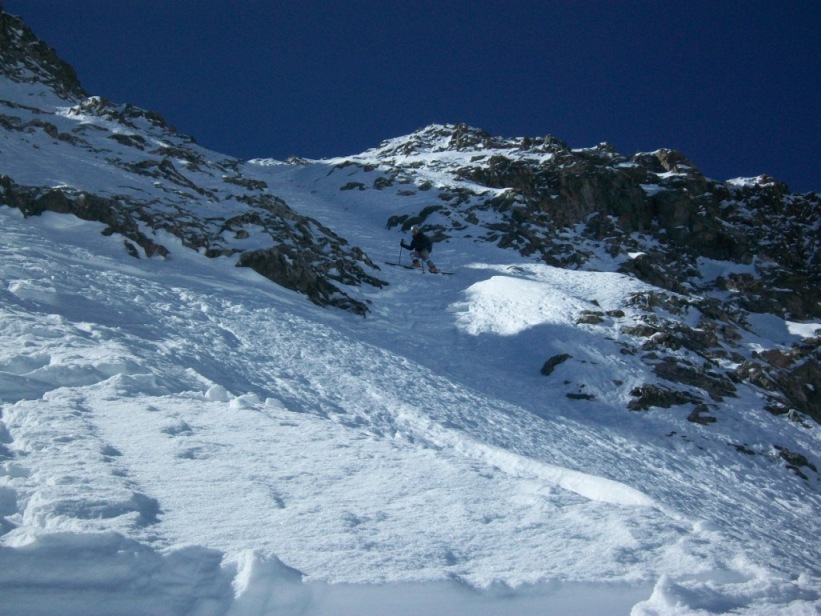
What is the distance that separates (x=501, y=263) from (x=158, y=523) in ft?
78.6

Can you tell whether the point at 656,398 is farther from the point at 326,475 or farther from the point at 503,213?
the point at 503,213

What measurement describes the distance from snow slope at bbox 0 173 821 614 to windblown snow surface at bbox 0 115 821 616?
2 centimetres

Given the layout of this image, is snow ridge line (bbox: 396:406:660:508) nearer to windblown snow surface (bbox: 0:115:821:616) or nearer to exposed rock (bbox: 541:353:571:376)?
windblown snow surface (bbox: 0:115:821:616)

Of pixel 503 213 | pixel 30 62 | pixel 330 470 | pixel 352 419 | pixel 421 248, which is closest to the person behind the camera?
pixel 330 470

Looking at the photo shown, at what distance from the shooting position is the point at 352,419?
8719 millimetres

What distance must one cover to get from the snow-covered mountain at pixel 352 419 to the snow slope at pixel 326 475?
0.10ft

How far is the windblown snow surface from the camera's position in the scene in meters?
3.42

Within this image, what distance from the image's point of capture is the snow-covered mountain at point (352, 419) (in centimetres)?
353

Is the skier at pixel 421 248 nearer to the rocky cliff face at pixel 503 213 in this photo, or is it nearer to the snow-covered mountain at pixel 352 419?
the snow-covered mountain at pixel 352 419

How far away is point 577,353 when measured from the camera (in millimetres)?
14695

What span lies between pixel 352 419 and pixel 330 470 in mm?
3315

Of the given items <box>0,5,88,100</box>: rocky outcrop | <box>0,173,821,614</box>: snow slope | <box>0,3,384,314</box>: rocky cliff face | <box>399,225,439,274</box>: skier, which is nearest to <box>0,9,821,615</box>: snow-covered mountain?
<box>0,173,821,614</box>: snow slope

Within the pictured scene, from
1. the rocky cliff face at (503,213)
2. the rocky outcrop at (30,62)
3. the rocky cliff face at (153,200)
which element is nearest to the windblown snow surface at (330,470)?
the rocky cliff face at (153,200)

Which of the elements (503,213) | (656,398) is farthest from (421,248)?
(503,213)
